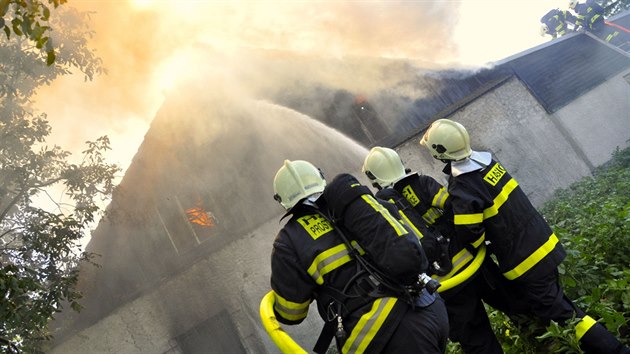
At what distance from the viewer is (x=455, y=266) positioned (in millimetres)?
3793

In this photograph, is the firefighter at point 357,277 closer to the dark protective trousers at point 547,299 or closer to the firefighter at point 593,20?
the dark protective trousers at point 547,299

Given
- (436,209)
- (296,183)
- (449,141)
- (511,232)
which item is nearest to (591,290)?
(511,232)

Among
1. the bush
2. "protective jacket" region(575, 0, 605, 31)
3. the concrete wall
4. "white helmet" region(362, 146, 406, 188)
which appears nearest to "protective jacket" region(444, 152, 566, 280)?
the bush

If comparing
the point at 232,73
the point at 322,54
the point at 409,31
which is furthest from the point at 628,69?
the point at 232,73

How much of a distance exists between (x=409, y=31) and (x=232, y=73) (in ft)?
19.3

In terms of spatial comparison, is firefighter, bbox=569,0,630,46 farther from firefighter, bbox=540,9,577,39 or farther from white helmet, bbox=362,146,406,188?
white helmet, bbox=362,146,406,188

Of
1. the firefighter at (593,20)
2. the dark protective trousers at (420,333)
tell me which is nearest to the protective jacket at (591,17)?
the firefighter at (593,20)

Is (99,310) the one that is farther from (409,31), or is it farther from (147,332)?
(409,31)

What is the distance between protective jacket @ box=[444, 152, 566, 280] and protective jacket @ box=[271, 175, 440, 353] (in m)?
1.01

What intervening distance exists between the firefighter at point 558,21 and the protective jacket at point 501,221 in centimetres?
1704

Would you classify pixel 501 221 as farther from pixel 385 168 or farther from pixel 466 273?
pixel 385 168

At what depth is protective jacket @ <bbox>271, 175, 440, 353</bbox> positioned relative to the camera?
2.61 meters

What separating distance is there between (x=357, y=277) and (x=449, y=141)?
68.4 inches

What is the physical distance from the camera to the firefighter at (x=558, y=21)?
59.4 ft
